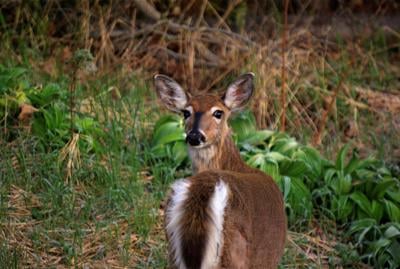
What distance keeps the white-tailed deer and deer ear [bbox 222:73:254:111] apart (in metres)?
0.10

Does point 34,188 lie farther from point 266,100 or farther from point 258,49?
point 258,49

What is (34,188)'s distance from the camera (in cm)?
737

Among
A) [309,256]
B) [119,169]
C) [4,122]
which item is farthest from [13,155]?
[309,256]

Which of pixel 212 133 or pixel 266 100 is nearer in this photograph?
pixel 212 133

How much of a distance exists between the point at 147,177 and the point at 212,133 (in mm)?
1701

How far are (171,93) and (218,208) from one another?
96.4 inches

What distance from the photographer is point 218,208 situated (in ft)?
15.4

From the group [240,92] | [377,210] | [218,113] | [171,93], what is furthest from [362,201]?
[171,93]

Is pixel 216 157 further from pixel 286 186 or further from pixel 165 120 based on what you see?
pixel 165 120

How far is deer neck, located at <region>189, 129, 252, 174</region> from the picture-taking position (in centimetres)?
630

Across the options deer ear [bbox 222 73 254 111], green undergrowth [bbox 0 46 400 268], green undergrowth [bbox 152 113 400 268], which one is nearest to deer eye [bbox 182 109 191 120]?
deer ear [bbox 222 73 254 111]

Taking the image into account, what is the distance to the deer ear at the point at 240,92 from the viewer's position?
6.82 meters

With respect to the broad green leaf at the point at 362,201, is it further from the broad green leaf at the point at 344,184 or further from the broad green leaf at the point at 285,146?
the broad green leaf at the point at 285,146

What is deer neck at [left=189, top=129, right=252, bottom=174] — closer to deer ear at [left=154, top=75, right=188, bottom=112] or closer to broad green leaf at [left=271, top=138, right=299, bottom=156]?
deer ear at [left=154, top=75, right=188, bottom=112]
